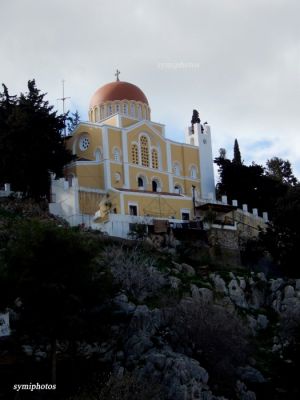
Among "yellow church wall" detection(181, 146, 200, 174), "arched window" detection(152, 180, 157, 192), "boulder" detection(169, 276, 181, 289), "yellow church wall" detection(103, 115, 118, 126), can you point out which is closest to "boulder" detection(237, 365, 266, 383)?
"boulder" detection(169, 276, 181, 289)

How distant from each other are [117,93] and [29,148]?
13.1 meters

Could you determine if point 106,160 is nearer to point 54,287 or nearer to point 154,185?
point 154,185

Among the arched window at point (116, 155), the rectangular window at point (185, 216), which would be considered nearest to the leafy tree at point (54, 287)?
the rectangular window at point (185, 216)

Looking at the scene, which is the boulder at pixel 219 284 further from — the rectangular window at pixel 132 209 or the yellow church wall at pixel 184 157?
the yellow church wall at pixel 184 157

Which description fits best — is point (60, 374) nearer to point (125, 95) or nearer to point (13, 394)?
point (13, 394)

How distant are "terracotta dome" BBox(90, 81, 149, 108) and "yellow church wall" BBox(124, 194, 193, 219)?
11663 millimetres

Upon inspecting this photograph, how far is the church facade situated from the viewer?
151 ft

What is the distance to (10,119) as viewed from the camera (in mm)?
47031

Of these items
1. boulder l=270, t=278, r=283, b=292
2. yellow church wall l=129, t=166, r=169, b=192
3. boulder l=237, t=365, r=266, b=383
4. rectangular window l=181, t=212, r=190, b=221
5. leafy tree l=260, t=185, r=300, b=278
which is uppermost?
yellow church wall l=129, t=166, r=169, b=192

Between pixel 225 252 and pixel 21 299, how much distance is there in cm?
2014

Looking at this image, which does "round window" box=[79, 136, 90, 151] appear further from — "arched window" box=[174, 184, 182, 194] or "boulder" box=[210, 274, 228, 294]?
"boulder" box=[210, 274, 228, 294]

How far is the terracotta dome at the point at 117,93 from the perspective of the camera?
A: 57781 millimetres

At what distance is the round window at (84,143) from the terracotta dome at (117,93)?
4.90 meters

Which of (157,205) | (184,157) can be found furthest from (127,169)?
(184,157)
